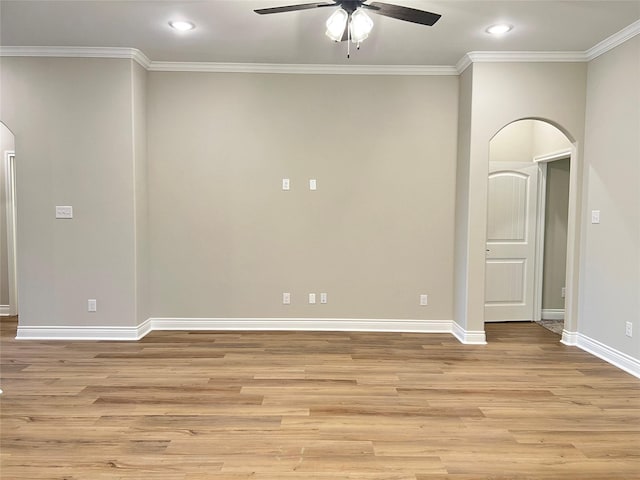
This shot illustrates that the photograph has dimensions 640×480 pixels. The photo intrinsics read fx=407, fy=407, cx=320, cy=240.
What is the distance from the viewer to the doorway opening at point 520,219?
4957 mm

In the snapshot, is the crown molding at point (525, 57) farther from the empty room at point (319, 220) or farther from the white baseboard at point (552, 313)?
the white baseboard at point (552, 313)

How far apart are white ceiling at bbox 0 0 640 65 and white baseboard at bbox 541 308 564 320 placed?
3074 mm

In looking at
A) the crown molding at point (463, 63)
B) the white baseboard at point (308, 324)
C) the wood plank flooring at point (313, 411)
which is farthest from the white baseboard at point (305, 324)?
the crown molding at point (463, 63)

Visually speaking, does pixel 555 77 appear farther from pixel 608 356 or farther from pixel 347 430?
pixel 347 430

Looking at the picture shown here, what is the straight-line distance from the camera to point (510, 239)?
5.00 metres

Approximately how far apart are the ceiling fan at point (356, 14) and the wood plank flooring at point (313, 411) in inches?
98.3

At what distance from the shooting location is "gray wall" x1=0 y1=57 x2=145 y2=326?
398 cm

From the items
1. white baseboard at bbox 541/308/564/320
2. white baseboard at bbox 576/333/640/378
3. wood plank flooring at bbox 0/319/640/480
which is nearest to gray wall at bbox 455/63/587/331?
white baseboard at bbox 576/333/640/378

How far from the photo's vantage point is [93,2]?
3.01m

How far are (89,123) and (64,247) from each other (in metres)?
1.25

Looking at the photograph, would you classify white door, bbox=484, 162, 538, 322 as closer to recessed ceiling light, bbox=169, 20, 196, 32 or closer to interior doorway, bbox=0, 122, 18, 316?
recessed ceiling light, bbox=169, 20, 196, 32

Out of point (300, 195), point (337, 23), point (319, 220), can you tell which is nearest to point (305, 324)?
point (319, 220)

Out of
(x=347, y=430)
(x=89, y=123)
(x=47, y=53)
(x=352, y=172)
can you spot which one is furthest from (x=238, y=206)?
(x=347, y=430)

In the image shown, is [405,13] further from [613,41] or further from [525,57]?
[613,41]
